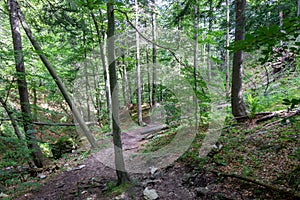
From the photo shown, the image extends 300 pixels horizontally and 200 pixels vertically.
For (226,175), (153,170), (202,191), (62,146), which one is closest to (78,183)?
(153,170)

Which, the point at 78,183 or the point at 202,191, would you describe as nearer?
the point at 202,191

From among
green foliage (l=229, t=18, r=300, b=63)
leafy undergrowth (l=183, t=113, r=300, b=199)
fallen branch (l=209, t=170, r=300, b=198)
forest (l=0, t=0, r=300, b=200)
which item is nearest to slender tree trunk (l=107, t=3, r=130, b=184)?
forest (l=0, t=0, r=300, b=200)

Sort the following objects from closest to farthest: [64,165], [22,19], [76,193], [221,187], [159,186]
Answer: [221,187] → [159,186] → [76,193] → [22,19] → [64,165]

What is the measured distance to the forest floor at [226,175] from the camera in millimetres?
2844

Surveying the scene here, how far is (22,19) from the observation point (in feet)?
19.1

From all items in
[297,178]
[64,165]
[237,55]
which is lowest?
[64,165]

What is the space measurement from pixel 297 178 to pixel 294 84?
579 cm

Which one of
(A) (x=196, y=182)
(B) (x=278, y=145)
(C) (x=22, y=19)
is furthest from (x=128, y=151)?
(C) (x=22, y=19)

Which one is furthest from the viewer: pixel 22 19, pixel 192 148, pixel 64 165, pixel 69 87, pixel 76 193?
pixel 69 87

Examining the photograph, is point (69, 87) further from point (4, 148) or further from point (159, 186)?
point (159, 186)

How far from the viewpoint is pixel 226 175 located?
3.35m

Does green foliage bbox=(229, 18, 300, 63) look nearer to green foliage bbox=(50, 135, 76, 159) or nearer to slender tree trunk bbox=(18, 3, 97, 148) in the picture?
slender tree trunk bbox=(18, 3, 97, 148)

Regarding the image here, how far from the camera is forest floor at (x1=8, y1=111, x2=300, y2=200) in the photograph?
9.33 ft

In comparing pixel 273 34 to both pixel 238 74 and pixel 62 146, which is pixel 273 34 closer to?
pixel 238 74
